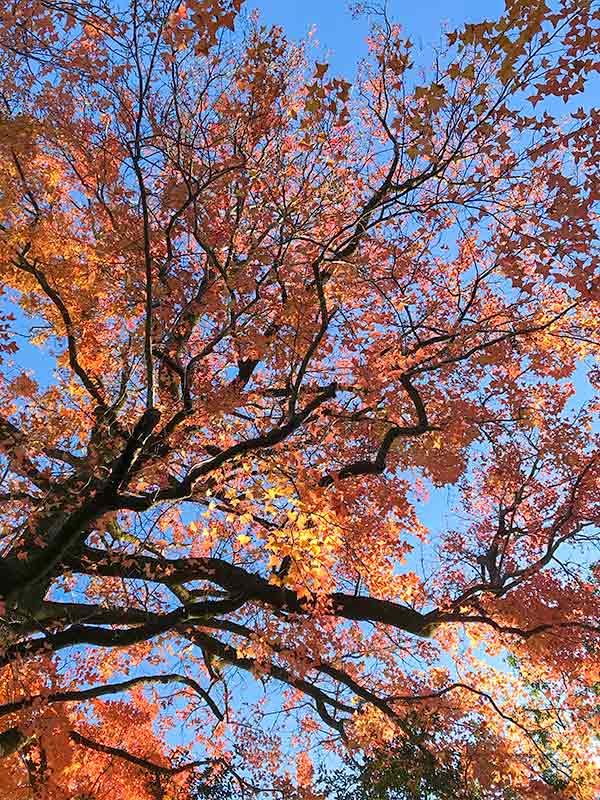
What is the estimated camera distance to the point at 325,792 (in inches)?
270

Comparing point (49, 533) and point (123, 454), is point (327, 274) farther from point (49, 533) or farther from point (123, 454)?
point (49, 533)

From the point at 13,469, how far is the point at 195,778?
5.53 meters

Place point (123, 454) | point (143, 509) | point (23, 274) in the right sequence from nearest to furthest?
point (123, 454)
point (143, 509)
point (23, 274)

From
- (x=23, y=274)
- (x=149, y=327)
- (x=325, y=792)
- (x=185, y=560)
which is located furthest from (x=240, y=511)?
(x=23, y=274)

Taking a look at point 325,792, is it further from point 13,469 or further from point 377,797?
point 13,469

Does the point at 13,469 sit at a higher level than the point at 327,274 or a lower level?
lower

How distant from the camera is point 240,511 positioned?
29.8ft

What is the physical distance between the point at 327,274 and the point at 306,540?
3.26m

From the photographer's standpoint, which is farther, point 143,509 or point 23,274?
point 23,274

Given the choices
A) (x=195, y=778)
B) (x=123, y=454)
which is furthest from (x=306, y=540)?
(x=195, y=778)

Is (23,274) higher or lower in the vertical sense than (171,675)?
higher

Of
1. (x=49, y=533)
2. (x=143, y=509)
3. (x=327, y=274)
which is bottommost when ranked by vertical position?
(x=49, y=533)

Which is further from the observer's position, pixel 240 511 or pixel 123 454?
pixel 240 511

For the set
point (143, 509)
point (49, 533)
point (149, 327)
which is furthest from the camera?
point (49, 533)
